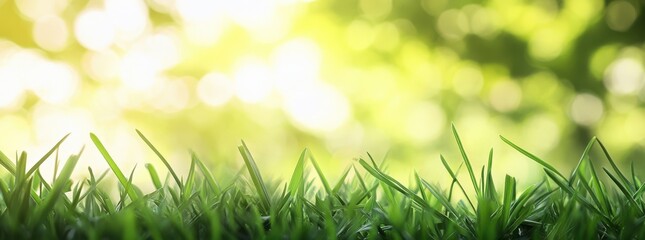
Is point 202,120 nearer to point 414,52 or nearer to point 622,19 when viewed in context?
point 414,52

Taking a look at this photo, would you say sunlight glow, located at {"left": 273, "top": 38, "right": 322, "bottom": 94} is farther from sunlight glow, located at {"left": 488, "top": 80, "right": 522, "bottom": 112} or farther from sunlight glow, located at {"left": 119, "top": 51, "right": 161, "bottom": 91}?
sunlight glow, located at {"left": 488, "top": 80, "right": 522, "bottom": 112}

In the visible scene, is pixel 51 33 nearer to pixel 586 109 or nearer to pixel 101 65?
pixel 101 65

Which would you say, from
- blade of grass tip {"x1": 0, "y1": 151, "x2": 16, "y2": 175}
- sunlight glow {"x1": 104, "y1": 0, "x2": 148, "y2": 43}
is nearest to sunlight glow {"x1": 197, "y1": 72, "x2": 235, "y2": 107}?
sunlight glow {"x1": 104, "y1": 0, "x2": 148, "y2": 43}

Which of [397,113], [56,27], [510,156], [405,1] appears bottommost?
[510,156]

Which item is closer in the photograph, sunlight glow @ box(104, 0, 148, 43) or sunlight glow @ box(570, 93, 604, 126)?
sunlight glow @ box(570, 93, 604, 126)

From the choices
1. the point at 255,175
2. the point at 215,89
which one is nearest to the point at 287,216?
the point at 255,175

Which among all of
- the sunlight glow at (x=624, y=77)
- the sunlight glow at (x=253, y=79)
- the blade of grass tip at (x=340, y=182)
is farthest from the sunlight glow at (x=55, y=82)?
the blade of grass tip at (x=340, y=182)

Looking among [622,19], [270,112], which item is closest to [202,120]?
[270,112]
